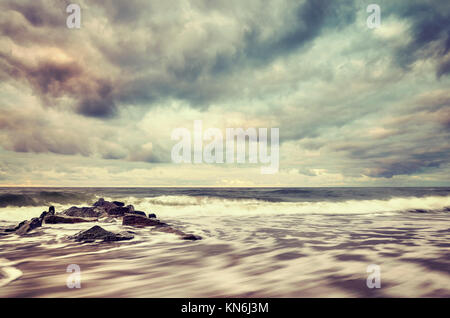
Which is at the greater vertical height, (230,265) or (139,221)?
(230,265)

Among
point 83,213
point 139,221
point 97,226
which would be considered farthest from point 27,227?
point 83,213

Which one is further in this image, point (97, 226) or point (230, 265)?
point (97, 226)

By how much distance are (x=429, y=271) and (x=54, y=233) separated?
404 inches

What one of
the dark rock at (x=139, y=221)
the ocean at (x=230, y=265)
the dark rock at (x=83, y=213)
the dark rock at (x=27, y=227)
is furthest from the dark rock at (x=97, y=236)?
the dark rock at (x=83, y=213)

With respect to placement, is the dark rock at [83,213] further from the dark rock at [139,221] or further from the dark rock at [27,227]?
the dark rock at [139,221]

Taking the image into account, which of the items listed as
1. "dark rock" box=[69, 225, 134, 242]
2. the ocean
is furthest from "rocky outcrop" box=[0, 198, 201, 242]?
the ocean

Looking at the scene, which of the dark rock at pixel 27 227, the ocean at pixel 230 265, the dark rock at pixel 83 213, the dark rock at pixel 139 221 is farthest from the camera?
the dark rock at pixel 83 213

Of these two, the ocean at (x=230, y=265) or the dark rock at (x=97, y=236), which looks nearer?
the ocean at (x=230, y=265)

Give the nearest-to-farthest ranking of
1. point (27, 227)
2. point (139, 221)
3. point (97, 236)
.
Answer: point (97, 236), point (27, 227), point (139, 221)

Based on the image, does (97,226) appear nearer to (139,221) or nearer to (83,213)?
(139,221)

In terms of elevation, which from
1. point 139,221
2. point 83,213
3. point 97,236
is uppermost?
point 97,236

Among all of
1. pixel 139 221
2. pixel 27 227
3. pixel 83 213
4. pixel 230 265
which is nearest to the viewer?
pixel 230 265

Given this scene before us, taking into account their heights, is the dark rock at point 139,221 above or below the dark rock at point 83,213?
above
